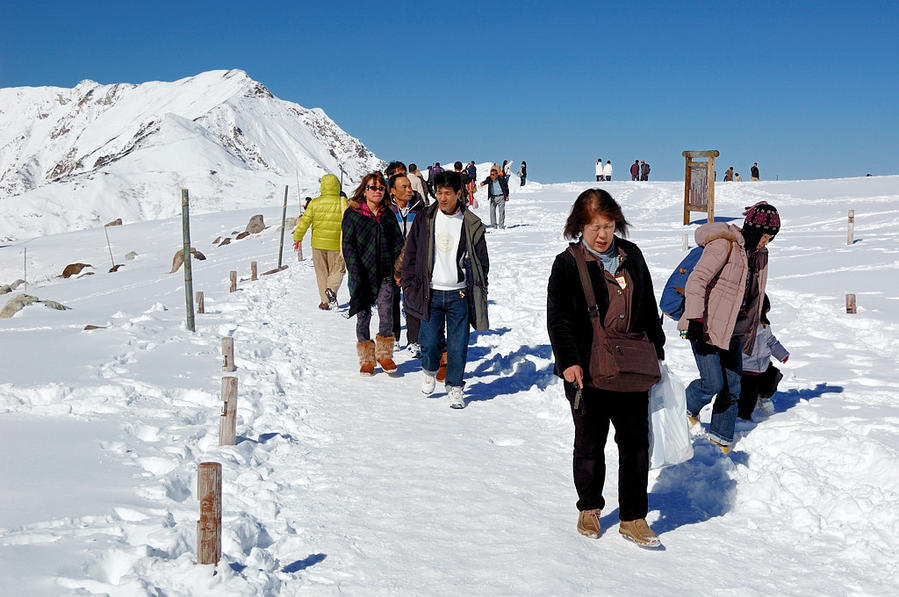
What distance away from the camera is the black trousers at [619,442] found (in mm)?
4105

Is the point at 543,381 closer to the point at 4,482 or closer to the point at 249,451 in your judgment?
the point at 249,451

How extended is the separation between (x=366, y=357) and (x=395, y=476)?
9.76ft

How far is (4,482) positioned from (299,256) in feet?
54.8

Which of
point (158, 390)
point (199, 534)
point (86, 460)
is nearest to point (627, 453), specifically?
point (199, 534)

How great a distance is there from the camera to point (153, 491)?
4430 millimetres

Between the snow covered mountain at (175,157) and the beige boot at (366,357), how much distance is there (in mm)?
17232

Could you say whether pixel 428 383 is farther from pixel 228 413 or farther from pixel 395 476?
pixel 228 413

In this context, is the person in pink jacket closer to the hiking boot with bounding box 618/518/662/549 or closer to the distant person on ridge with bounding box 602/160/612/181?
the hiking boot with bounding box 618/518/662/549

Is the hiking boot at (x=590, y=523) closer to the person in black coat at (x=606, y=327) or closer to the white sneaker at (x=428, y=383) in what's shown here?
the person in black coat at (x=606, y=327)

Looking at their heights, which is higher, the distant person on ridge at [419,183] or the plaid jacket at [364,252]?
the distant person on ridge at [419,183]

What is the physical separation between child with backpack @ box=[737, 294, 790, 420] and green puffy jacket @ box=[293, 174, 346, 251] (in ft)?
19.1

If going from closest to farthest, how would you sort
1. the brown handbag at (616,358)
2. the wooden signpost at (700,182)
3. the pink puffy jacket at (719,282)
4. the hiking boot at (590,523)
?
the brown handbag at (616,358), the hiking boot at (590,523), the pink puffy jacket at (719,282), the wooden signpost at (700,182)

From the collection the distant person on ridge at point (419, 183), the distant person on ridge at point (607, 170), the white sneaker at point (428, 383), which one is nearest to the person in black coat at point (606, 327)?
the white sneaker at point (428, 383)

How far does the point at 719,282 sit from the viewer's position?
5082 millimetres
